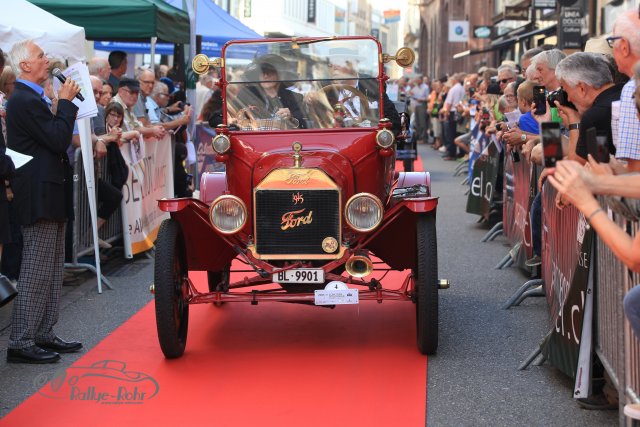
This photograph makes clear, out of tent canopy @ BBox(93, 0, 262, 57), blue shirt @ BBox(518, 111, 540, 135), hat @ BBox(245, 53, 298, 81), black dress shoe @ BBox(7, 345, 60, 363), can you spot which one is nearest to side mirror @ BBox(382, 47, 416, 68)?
hat @ BBox(245, 53, 298, 81)

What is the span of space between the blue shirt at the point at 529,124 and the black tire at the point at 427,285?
3.14m

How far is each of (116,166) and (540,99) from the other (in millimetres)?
3986

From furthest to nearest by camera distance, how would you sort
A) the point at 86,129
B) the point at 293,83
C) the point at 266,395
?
the point at 86,129, the point at 293,83, the point at 266,395

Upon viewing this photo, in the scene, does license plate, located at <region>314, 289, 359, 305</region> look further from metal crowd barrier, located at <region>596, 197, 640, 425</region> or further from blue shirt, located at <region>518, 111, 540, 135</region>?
blue shirt, located at <region>518, 111, 540, 135</region>

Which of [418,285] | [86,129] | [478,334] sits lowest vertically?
[478,334]

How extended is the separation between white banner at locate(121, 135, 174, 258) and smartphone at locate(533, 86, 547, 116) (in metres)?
4.02

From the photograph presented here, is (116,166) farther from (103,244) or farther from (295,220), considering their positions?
(295,220)

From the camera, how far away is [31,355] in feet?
20.6

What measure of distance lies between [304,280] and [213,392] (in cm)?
97

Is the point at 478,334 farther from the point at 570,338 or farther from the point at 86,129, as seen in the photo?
the point at 86,129

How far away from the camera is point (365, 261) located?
636 cm

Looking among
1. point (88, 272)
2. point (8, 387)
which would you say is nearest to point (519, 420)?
point (8, 387)

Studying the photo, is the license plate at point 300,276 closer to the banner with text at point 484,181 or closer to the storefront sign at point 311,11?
the banner with text at point 484,181

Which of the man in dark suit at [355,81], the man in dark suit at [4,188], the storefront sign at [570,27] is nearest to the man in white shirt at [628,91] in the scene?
the man in dark suit at [355,81]
